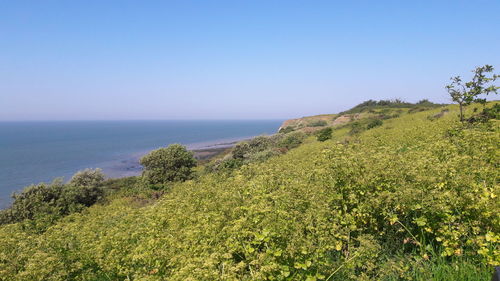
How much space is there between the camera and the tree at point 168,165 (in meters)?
29.2

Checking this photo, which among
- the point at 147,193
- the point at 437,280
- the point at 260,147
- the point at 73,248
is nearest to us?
the point at 437,280

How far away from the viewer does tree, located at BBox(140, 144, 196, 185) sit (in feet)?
95.7

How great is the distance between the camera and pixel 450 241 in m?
3.71

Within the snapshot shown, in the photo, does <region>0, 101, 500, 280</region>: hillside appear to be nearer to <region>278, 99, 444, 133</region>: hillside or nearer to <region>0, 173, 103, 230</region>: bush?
<region>0, 173, 103, 230</region>: bush

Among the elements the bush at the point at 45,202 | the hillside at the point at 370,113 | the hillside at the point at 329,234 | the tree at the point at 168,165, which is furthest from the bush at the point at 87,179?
the hillside at the point at 370,113

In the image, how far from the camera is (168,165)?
2923 cm

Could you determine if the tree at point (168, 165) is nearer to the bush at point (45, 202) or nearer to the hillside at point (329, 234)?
the bush at point (45, 202)

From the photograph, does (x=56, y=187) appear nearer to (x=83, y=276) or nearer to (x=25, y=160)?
(x=83, y=276)

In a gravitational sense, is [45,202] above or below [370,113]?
below

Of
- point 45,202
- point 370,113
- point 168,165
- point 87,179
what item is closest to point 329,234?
point 45,202

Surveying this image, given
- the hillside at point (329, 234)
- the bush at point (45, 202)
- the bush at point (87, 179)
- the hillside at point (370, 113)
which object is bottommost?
the bush at point (45, 202)

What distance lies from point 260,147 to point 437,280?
30086mm

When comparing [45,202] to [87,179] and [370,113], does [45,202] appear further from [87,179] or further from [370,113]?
[370,113]

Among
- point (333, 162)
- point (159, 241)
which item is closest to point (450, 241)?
point (333, 162)
